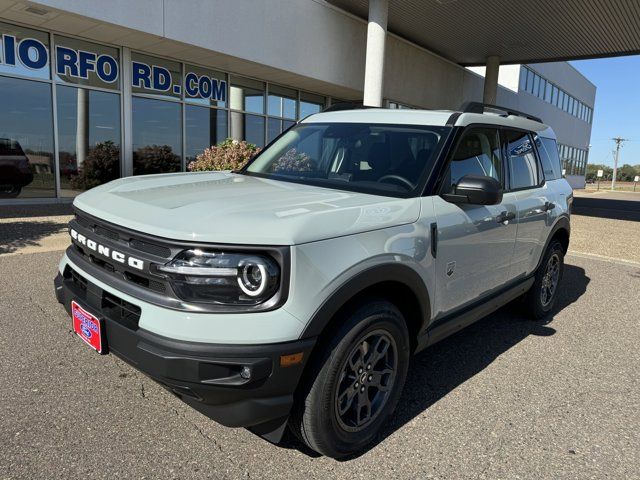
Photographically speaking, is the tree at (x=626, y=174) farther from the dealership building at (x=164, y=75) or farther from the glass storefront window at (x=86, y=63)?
the glass storefront window at (x=86, y=63)

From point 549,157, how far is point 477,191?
7.90 feet

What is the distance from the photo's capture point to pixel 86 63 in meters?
11.1

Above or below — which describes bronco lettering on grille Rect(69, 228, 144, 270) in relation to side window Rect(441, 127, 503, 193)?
below

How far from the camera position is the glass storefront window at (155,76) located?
39.3 ft

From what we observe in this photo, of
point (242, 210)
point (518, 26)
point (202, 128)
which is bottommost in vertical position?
point (242, 210)

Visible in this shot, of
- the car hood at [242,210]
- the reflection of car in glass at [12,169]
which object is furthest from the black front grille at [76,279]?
the reflection of car in glass at [12,169]

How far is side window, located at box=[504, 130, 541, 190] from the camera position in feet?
12.9

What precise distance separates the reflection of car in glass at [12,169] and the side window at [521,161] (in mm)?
10382

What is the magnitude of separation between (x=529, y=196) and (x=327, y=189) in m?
1.97

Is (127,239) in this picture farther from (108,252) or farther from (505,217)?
(505,217)

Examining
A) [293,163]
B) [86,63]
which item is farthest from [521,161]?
[86,63]

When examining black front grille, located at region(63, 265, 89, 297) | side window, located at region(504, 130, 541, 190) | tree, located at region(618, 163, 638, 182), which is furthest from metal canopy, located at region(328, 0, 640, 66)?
tree, located at region(618, 163, 638, 182)

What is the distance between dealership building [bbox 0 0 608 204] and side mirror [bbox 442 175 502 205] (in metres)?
9.22

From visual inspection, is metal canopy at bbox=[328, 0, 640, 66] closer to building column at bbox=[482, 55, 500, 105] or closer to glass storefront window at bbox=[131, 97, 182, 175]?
building column at bbox=[482, 55, 500, 105]
